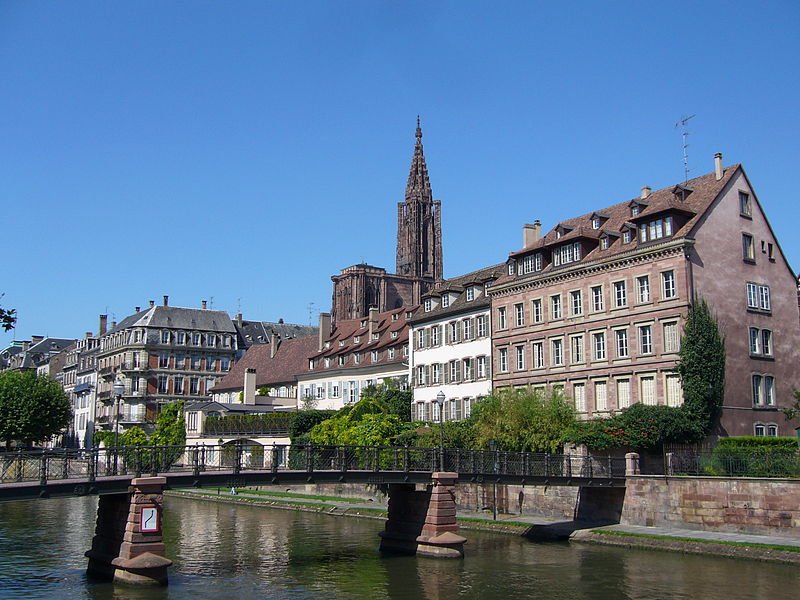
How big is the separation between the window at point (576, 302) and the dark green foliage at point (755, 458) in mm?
12162

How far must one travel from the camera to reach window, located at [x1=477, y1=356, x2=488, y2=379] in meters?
60.2

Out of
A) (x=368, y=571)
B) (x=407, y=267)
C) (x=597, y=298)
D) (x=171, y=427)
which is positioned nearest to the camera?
(x=368, y=571)

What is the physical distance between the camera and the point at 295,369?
289 feet

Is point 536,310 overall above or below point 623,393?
above

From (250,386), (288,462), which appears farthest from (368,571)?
(250,386)

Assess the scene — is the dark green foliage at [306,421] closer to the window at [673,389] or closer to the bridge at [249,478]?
the bridge at [249,478]

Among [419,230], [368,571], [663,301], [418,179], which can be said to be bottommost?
[368,571]

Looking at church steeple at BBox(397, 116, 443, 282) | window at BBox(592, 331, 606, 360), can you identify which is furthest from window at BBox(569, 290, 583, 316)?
church steeple at BBox(397, 116, 443, 282)

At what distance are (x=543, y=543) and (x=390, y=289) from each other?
112634 mm

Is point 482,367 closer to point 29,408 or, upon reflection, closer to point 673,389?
point 673,389

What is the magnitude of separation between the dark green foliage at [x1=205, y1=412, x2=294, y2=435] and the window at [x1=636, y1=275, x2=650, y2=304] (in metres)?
33.9

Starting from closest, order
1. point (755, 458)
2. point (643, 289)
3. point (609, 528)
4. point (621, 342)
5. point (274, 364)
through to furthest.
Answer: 1. point (755, 458)
2. point (609, 528)
3. point (643, 289)
4. point (621, 342)
5. point (274, 364)

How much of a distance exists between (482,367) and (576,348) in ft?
28.7

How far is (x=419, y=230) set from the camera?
163500 mm
